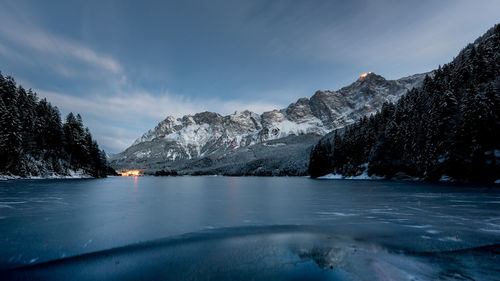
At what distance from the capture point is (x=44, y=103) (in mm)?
87562

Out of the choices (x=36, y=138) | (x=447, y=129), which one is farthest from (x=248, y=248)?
(x=36, y=138)

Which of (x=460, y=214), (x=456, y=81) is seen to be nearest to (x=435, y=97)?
(x=456, y=81)

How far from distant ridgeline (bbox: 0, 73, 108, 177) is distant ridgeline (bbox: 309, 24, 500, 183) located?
11411 cm

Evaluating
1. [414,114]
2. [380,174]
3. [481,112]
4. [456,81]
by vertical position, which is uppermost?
[456,81]

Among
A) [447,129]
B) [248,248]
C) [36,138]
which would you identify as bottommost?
[248,248]

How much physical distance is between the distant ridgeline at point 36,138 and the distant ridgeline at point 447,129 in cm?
11411

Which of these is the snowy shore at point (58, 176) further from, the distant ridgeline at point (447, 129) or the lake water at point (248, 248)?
the distant ridgeline at point (447, 129)

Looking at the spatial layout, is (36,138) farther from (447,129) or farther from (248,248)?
(447,129)

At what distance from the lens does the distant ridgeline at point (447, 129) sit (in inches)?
2114

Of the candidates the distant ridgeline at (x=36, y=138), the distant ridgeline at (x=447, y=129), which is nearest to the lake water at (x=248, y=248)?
the distant ridgeline at (x=447, y=129)

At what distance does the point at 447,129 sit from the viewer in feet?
212

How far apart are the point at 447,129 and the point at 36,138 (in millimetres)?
123730

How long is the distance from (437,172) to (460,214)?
199ft

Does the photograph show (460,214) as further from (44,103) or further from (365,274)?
(44,103)
